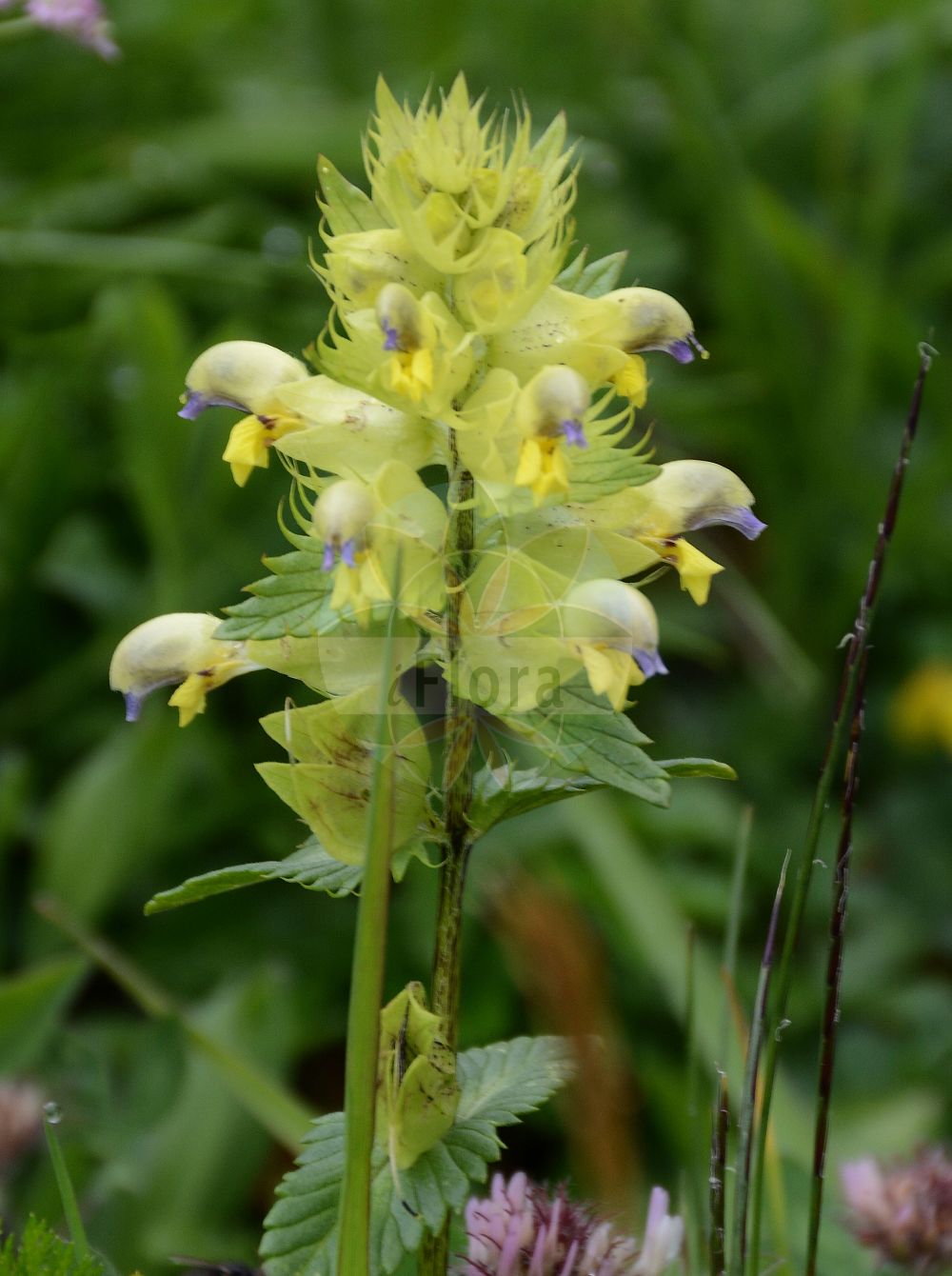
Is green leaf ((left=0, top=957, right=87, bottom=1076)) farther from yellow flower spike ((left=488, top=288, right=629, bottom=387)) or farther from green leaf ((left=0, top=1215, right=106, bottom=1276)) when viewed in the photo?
yellow flower spike ((left=488, top=288, right=629, bottom=387))

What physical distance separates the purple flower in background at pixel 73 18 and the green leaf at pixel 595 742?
711 millimetres

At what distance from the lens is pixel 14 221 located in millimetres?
1622

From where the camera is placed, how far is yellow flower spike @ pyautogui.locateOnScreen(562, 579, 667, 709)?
0.49 m

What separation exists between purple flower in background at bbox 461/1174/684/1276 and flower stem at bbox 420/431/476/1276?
0.03 metres

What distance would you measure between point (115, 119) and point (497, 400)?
69.9 inches

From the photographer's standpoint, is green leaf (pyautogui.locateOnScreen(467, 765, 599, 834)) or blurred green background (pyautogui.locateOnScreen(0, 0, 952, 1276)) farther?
blurred green background (pyautogui.locateOnScreen(0, 0, 952, 1276))

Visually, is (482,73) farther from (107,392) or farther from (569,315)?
(569,315)

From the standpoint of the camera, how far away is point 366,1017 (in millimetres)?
446

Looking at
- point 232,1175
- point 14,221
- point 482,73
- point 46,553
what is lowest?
point 232,1175

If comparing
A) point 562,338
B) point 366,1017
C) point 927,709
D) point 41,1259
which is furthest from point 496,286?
→ point 927,709

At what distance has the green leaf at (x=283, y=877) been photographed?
1.63 ft

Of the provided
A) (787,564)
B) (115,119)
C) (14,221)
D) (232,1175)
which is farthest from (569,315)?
(115,119)

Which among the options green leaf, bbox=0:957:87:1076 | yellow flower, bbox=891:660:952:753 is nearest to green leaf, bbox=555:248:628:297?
green leaf, bbox=0:957:87:1076

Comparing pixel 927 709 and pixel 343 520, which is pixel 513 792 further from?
pixel 927 709
